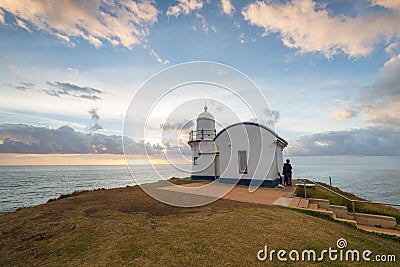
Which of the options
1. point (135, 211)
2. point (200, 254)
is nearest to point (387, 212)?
point (200, 254)

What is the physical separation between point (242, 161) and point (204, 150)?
200 inches

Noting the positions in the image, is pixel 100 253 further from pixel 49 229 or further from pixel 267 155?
pixel 267 155

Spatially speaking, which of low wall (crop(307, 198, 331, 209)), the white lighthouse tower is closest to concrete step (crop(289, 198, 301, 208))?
Result: low wall (crop(307, 198, 331, 209))

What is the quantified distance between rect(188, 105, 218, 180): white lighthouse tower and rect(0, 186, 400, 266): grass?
11371 millimetres

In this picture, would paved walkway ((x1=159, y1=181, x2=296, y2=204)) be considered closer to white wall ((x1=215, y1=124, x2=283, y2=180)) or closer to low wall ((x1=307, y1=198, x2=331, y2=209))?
white wall ((x1=215, y1=124, x2=283, y2=180))

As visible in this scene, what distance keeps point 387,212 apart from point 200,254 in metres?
9.63

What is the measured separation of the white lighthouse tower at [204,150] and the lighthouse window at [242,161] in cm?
370

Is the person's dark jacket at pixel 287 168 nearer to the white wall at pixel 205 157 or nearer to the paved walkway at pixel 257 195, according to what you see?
the paved walkway at pixel 257 195

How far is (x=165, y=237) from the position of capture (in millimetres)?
5520

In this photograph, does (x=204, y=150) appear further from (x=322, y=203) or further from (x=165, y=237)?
(x=165, y=237)

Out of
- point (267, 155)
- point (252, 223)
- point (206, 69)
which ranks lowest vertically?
point (252, 223)

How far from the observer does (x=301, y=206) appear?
358 inches

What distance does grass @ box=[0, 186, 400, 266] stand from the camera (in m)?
4.55

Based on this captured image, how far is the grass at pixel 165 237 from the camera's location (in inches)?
179
